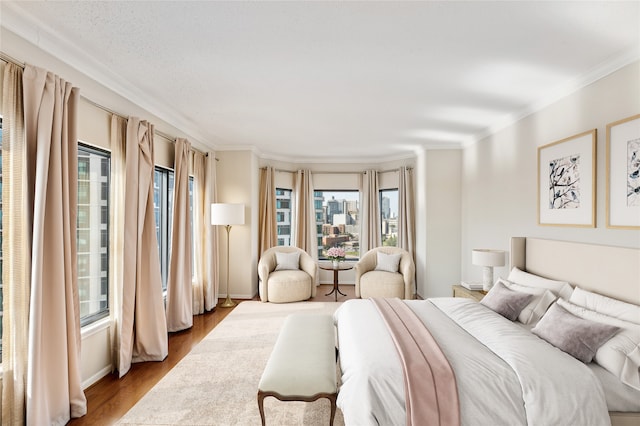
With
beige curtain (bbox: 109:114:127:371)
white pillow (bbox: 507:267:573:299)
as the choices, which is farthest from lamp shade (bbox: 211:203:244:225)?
white pillow (bbox: 507:267:573:299)

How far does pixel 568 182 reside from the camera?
309cm

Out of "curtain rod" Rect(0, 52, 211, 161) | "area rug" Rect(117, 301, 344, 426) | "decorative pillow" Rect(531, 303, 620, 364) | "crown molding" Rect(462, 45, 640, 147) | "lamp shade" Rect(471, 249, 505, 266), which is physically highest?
"crown molding" Rect(462, 45, 640, 147)

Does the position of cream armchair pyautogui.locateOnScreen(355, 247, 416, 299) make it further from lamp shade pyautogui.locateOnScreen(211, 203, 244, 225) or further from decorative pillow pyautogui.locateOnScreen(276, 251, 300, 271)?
lamp shade pyautogui.locateOnScreen(211, 203, 244, 225)

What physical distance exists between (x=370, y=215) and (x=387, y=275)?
1711 mm

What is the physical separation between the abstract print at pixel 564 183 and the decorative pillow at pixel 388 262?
110 inches

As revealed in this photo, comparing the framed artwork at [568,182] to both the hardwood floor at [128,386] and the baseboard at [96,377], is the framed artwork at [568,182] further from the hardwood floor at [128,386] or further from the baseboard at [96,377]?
the baseboard at [96,377]

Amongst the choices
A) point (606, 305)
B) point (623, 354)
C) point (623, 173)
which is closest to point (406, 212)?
point (623, 173)

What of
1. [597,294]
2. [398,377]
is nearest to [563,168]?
[597,294]

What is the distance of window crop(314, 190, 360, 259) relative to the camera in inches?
287

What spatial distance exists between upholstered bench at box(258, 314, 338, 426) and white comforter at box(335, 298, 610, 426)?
11 centimetres

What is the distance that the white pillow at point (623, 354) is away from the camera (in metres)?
1.89

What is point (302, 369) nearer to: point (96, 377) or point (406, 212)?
point (96, 377)

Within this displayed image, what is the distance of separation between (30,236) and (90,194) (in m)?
0.93

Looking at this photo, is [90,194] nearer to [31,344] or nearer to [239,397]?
[31,344]
